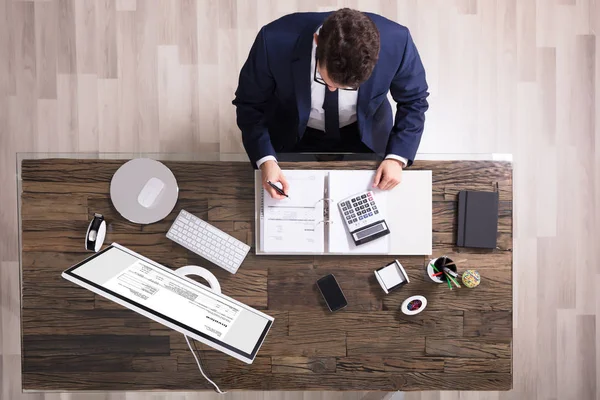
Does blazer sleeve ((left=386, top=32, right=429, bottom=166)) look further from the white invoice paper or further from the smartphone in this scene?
the white invoice paper

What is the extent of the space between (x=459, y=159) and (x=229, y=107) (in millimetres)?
1254

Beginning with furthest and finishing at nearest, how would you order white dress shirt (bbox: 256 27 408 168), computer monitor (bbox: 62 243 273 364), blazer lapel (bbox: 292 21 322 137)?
white dress shirt (bbox: 256 27 408 168)
blazer lapel (bbox: 292 21 322 137)
computer monitor (bbox: 62 243 273 364)

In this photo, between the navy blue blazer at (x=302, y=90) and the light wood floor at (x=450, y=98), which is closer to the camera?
the navy blue blazer at (x=302, y=90)

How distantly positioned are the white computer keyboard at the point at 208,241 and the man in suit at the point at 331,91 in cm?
23

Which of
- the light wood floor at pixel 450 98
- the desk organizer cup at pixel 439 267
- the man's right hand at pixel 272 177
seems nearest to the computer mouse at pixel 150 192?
the man's right hand at pixel 272 177

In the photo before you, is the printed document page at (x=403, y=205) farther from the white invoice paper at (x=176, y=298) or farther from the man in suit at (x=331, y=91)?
the white invoice paper at (x=176, y=298)

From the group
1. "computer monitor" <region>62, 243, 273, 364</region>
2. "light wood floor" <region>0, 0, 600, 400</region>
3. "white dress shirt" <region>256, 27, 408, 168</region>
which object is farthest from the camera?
"light wood floor" <region>0, 0, 600, 400</region>

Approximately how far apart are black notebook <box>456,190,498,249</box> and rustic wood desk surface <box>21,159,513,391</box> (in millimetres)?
31

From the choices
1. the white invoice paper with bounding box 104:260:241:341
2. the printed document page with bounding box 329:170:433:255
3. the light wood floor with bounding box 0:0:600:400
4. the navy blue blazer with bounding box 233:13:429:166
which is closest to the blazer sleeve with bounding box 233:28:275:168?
the navy blue blazer with bounding box 233:13:429:166

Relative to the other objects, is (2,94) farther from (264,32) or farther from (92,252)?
(264,32)

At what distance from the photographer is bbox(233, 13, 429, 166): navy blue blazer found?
1430 millimetres

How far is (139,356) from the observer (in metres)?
1.61

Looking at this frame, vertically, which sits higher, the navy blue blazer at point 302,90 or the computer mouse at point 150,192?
the navy blue blazer at point 302,90

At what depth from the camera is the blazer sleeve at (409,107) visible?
154cm
